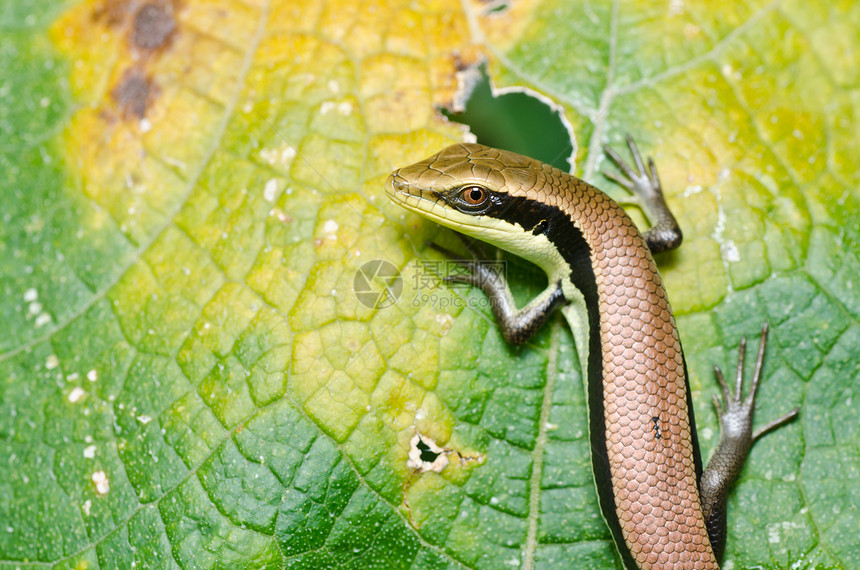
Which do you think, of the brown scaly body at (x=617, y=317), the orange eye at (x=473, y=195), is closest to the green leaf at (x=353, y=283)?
the brown scaly body at (x=617, y=317)

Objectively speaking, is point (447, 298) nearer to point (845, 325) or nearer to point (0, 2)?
point (845, 325)

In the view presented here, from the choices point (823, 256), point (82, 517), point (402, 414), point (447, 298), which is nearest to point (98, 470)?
point (82, 517)

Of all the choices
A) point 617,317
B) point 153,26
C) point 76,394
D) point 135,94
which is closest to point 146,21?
point 153,26

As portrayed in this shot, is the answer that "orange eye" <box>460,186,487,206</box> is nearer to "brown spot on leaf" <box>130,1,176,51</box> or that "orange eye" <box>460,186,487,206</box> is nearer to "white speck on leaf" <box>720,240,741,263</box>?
"white speck on leaf" <box>720,240,741,263</box>

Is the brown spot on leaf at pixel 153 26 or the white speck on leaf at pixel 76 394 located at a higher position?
the brown spot on leaf at pixel 153 26

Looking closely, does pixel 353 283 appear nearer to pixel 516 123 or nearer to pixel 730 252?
pixel 516 123

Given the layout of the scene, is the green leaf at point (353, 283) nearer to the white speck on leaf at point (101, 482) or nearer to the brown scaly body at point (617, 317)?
the white speck on leaf at point (101, 482)
